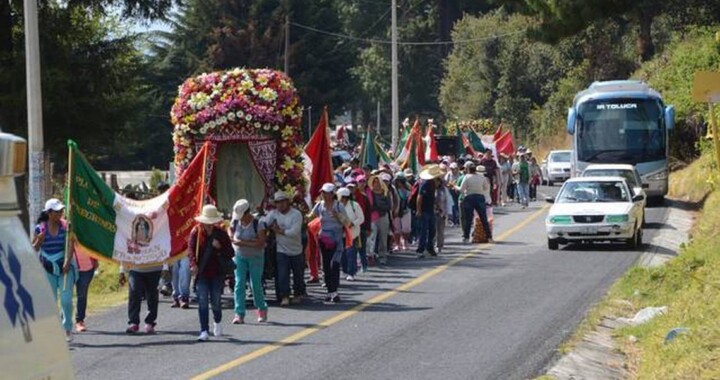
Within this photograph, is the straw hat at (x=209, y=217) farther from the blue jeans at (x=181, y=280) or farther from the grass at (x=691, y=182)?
the grass at (x=691, y=182)

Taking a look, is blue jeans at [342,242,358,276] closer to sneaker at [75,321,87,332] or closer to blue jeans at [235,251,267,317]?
blue jeans at [235,251,267,317]

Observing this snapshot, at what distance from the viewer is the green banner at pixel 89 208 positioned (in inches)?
672

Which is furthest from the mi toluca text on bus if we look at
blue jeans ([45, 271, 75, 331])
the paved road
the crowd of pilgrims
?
Result: blue jeans ([45, 271, 75, 331])

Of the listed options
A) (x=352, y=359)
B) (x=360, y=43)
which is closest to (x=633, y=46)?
(x=360, y=43)

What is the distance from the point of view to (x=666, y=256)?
81.3ft

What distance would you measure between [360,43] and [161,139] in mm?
30723

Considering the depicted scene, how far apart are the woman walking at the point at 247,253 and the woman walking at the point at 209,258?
4.39 ft

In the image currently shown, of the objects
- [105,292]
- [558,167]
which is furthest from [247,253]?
[558,167]

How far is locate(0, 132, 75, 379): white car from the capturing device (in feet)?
14.6

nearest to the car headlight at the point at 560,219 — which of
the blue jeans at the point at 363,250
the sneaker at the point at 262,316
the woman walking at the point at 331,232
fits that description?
the blue jeans at the point at 363,250

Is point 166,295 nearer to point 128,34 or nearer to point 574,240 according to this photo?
point 574,240

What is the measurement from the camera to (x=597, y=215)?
2652 cm

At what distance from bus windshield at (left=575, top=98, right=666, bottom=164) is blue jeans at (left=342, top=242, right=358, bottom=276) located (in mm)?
17773

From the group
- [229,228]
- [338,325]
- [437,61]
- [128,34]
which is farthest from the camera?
[437,61]
